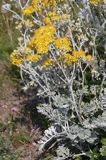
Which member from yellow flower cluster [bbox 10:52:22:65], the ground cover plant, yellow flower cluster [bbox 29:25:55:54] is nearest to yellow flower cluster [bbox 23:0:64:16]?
the ground cover plant

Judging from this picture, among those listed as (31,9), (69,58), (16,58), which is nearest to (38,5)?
(31,9)

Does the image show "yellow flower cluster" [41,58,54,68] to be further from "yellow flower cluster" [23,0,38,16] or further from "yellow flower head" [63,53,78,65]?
"yellow flower cluster" [23,0,38,16]

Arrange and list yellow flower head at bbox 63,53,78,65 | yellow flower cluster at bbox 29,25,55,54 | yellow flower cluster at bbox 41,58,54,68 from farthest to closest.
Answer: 1. yellow flower cluster at bbox 41,58,54,68
2. yellow flower head at bbox 63,53,78,65
3. yellow flower cluster at bbox 29,25,55,54

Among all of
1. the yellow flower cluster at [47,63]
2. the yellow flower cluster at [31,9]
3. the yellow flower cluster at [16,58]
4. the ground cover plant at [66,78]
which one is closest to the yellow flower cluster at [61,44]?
the ground cover plant at [66,78]

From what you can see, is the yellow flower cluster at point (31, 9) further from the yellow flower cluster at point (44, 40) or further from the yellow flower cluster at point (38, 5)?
the yellow flower cluster at point (44, 40)

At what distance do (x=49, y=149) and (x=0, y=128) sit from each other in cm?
67

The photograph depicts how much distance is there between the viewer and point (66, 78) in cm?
372

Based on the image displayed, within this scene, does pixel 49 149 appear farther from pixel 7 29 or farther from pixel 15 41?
pixel 7 29

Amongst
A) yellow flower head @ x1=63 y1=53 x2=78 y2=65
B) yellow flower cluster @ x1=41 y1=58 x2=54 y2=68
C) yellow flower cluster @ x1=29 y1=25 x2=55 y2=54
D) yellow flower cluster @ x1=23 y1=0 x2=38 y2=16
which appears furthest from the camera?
yellow flower cluster @ x1=23 y1=0 x2=38 y2=16

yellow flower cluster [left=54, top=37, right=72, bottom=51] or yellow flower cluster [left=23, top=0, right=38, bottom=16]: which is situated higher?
yellow flower cluster [left=23, top=0, right=38, bottom=16]

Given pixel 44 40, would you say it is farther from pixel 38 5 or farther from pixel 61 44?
pixel 38 5

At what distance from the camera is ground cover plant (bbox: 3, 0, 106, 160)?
144 inches

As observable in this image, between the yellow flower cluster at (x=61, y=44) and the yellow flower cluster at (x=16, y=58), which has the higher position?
the yellow flower cluster at (x=61, y=44)

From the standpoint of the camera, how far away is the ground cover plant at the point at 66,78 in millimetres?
3662
